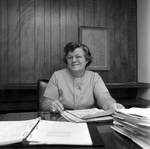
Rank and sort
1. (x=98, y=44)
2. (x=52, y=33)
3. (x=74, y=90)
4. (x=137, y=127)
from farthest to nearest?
(x=98, y=44), (x=52, y=33), (x=74, y=90), (x=137, y=127)

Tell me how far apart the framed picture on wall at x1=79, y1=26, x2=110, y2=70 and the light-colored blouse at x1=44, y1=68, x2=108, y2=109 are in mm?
1158

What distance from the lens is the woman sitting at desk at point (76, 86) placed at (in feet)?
5.49

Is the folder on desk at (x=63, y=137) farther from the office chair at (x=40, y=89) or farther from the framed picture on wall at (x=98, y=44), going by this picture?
the framed picture on wall at (x=98, y=44)

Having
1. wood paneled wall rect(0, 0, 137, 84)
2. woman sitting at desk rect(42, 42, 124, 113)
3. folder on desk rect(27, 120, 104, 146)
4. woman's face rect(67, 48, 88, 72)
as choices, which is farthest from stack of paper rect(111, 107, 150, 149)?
wood paneled wall rect(0, 0, 137, 84)

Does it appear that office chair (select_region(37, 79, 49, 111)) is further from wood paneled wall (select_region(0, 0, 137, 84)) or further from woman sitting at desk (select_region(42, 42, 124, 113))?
wood paneled wall (select_region(0, 0, 137, 84))

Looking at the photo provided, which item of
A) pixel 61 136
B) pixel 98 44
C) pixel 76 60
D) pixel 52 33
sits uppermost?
pixel 52 33

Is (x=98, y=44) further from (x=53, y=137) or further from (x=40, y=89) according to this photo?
(x=53, y=137)

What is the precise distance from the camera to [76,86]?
175cm

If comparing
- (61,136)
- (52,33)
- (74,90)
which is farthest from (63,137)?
(52,33)

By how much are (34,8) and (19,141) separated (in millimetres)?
2535

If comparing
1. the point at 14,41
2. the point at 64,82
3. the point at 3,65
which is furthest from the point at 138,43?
the point at 3,65

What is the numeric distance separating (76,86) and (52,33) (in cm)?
135

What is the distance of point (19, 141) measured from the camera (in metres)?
0.58

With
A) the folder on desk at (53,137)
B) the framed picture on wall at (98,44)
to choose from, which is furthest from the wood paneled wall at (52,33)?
the folder on desk at (53,137)
